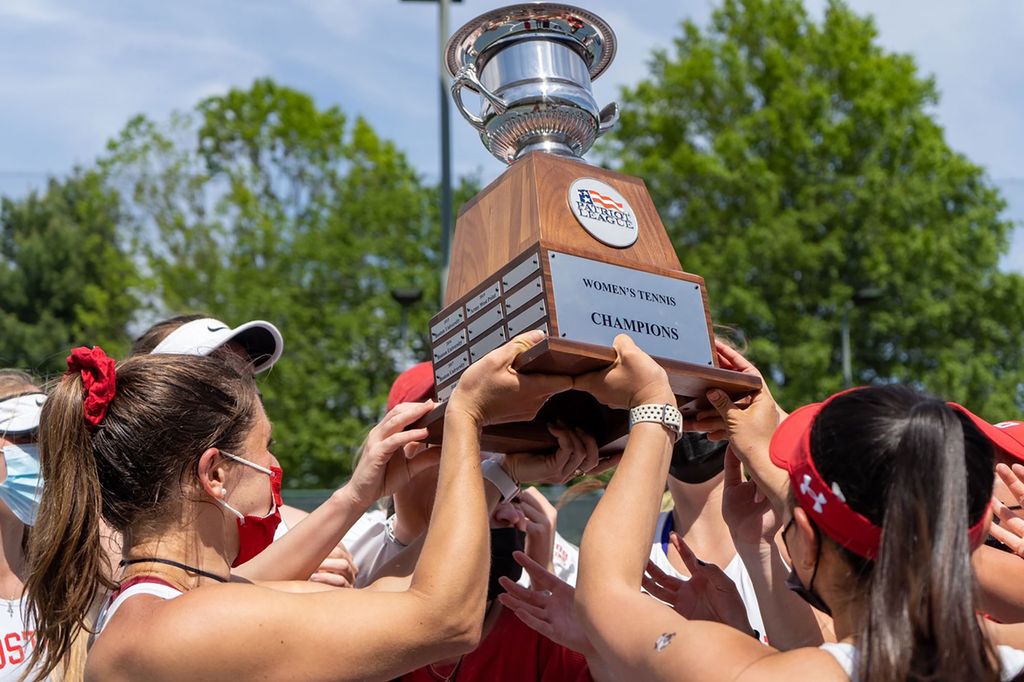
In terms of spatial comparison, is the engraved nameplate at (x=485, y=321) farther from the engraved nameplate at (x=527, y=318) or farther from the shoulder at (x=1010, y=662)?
the shoulder at (x=1010, y=662)

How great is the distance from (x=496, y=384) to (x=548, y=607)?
2.45ft

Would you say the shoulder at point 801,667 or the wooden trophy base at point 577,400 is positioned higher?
the wooden trophy base at point 577,400

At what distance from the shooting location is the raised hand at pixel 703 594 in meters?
2.90

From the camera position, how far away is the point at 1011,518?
282 cm

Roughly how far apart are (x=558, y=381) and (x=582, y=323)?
0.15m

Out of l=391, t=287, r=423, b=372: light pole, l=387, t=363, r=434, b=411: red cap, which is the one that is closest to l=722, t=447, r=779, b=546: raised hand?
l=387, t=363, r=434, b=411: red cap

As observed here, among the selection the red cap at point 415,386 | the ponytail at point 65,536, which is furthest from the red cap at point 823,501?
the ponytail at point 65,536

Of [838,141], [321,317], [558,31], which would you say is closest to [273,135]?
[321,317]

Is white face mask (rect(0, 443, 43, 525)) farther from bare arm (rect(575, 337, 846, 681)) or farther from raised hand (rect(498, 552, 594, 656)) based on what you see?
bare arm (rect(575, 337, 846, 681))

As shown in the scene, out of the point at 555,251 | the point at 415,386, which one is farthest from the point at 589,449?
the point at 415,386

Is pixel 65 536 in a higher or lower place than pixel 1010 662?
higher

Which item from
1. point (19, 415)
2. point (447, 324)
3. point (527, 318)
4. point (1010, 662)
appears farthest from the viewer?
point (19, 415)

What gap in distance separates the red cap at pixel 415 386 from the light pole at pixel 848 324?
1777 cm

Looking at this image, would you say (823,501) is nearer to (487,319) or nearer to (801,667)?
(801,667)
